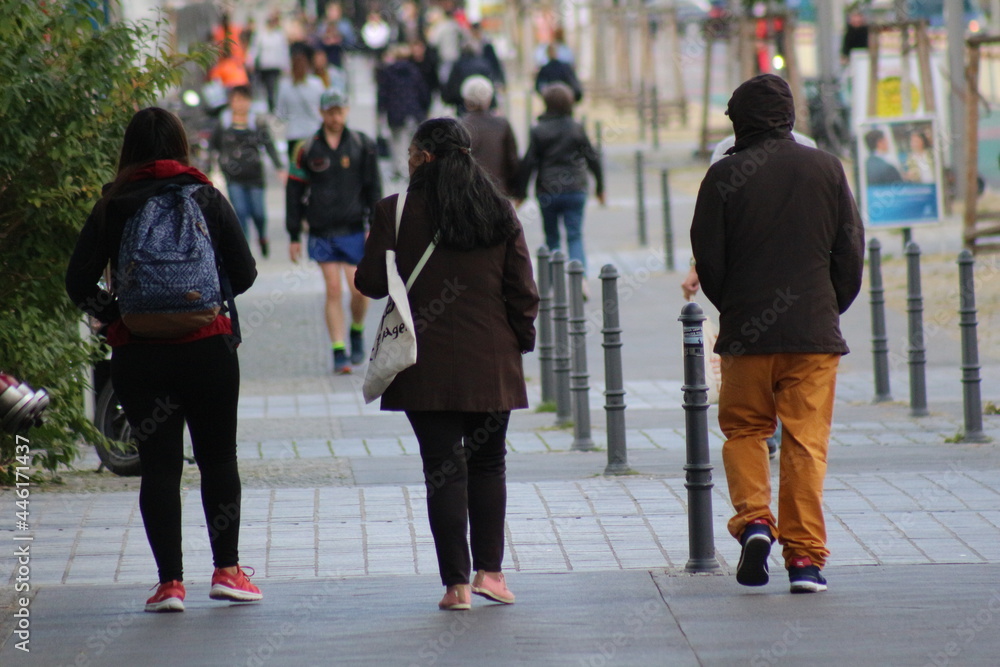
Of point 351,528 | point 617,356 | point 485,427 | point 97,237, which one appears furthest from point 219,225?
point 617,356

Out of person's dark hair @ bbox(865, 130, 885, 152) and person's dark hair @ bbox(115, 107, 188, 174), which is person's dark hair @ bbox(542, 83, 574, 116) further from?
person's dark hair @ bbox(115, 107, 188, 174)

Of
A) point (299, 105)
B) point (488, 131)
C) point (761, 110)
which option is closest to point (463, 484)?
point (761, 110)

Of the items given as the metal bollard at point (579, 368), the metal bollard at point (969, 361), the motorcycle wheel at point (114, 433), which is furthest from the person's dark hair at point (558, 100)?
the motorcycle wheel at point (114, 433)

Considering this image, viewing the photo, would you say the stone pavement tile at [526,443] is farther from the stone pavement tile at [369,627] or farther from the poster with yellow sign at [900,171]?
the poster with yellow sign at [900,171]

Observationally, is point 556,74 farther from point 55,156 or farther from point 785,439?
point 785,439

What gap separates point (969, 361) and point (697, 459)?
3.53 metres

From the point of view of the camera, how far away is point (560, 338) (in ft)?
33.0

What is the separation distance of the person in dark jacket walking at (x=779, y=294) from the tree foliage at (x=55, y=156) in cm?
298

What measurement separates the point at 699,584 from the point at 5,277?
3561 millimetres

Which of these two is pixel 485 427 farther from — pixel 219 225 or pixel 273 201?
pixel 273 201

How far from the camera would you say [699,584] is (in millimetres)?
6004

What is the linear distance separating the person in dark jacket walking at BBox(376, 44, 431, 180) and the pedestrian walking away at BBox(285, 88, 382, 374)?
12628 mm

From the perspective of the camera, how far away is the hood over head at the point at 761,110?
584cm

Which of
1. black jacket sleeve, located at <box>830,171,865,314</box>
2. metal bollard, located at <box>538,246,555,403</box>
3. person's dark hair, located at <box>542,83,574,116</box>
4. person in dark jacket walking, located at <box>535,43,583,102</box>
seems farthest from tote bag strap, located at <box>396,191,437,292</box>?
person in dark jacket walking, located at <box>535,43,583,102</box>
